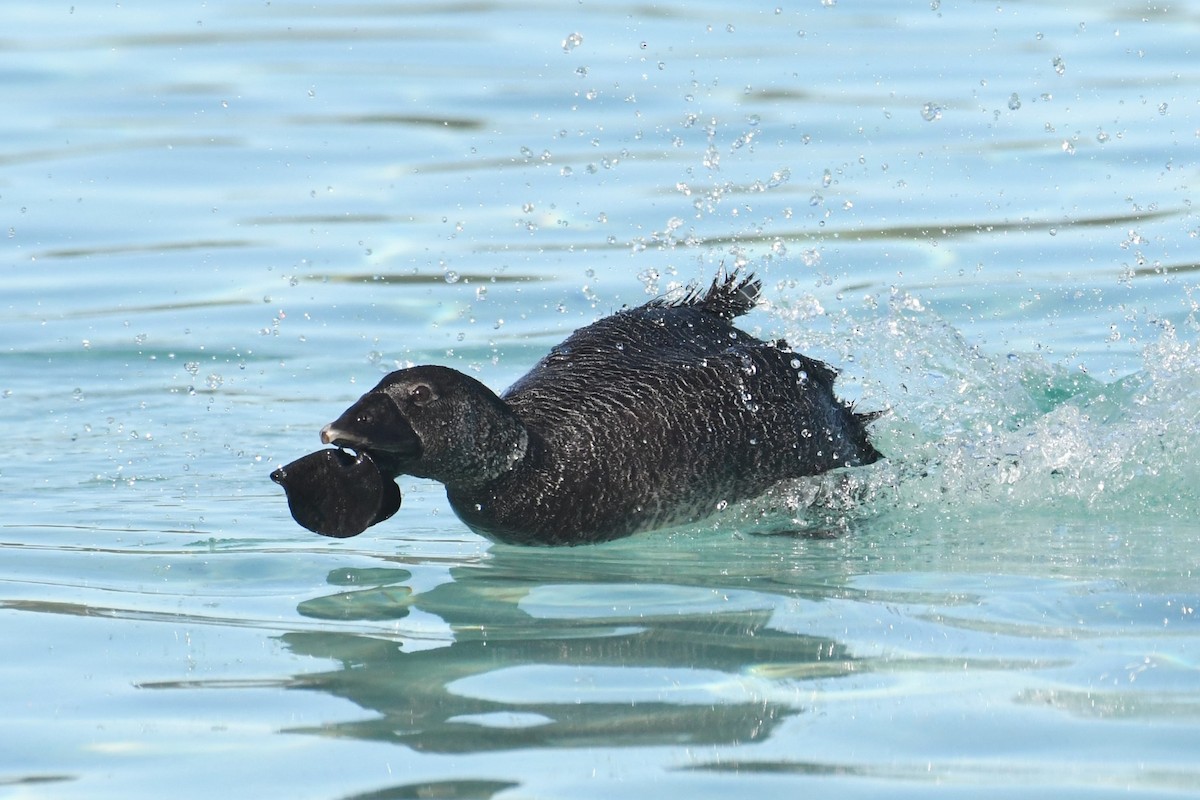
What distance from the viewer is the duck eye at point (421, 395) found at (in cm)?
556

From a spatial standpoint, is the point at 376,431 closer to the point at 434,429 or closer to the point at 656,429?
the point at 434,429

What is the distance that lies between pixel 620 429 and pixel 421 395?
0.82 m

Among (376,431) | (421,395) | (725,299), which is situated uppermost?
(725,299)

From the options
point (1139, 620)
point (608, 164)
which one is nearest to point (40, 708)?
point (1139, 620)

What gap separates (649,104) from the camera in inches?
542

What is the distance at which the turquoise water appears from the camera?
14.0 ft

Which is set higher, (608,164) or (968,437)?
(608,164)

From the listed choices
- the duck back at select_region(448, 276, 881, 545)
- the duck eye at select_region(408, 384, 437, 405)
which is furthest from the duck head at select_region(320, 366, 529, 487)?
the duck back at select_region(448, 276, 881, 545)

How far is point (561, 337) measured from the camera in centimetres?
976

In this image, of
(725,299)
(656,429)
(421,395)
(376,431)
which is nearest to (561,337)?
(725,299)

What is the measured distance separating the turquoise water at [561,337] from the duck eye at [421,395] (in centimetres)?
57

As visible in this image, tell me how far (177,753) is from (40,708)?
1.74 ft

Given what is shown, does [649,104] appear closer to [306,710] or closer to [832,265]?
[832,265]

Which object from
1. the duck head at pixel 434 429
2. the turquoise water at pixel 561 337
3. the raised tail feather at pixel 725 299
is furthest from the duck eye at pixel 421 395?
the raised tail feather at pixel 725 299
